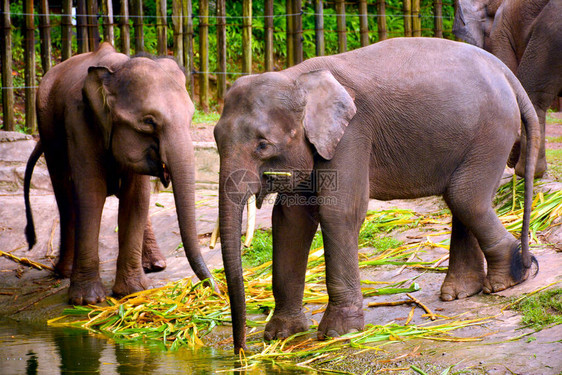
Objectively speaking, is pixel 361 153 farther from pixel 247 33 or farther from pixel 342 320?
pixel 247 33

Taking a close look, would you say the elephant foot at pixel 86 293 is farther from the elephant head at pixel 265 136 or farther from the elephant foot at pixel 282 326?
the elephant head at pixel 265 136

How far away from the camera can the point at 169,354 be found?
16.4 ft

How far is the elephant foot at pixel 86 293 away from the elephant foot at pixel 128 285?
129 mm

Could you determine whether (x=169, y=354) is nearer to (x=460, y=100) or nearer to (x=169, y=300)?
(x=169, y=300)

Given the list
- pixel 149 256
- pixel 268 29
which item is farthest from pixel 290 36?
pixel 149 256

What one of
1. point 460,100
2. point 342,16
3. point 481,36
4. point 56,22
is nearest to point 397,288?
point 460,100

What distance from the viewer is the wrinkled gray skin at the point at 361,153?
450 centimetres

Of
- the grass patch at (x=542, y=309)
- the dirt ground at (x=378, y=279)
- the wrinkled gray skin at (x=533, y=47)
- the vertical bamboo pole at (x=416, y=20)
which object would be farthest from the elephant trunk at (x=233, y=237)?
the vertical bamboo pole at (x=416, y=20)

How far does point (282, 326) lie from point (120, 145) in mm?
2070

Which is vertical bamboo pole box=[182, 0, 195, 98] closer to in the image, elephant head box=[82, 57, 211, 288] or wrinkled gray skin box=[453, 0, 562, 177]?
wrinkled gray skin box=[453, 0, 562, 177]

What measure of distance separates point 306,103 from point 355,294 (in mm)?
1154

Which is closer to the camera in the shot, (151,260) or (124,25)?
(151,260)

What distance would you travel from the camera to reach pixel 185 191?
576cm

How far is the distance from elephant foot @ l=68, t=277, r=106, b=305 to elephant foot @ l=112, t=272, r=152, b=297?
129mm
